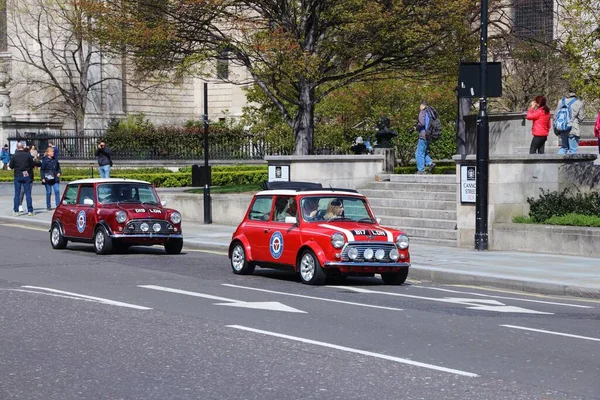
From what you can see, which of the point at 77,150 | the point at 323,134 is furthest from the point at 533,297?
the point at 77,150

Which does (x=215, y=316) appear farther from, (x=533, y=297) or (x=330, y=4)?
(x=330, y=4)

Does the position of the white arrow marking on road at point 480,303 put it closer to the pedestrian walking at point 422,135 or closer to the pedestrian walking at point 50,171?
the pedestrian walking at point 422,135

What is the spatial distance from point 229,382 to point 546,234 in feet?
44.4

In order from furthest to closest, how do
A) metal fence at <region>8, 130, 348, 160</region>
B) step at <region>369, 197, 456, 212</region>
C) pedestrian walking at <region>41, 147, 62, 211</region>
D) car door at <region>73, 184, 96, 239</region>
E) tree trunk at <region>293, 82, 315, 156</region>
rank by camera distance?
metal fence at <region>8, 130, 348, 160</region>
pedestrian walking at <region>41, 147, 62, 211</region>
tree trunk at <region>293, 82, 315, 156</region>
step at <region>369, 197, 456, 212</region>
car door at <region>73, 184, 96, 239</region>

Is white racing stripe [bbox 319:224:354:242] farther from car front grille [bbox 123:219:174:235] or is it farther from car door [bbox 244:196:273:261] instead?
car front grille [bbox 123:219:174:235]

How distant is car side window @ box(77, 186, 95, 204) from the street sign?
7464 millimetres

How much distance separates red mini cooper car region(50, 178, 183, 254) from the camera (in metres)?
21.9

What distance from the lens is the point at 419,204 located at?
85.7 ft

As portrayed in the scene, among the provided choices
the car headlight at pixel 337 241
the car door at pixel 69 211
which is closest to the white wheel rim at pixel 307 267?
the car headlight at pixel 337 241

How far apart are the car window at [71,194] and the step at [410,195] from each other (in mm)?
7641

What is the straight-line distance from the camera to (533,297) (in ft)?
53.4

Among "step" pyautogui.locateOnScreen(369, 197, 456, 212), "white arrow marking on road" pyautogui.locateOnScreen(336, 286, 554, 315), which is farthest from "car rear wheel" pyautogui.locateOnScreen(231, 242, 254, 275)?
"step" pyautogui.locateOnScreen(369, 197, 456, 212)

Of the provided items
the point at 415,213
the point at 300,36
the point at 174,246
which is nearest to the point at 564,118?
the point at 415,213

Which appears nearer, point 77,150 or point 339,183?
point 339,183
